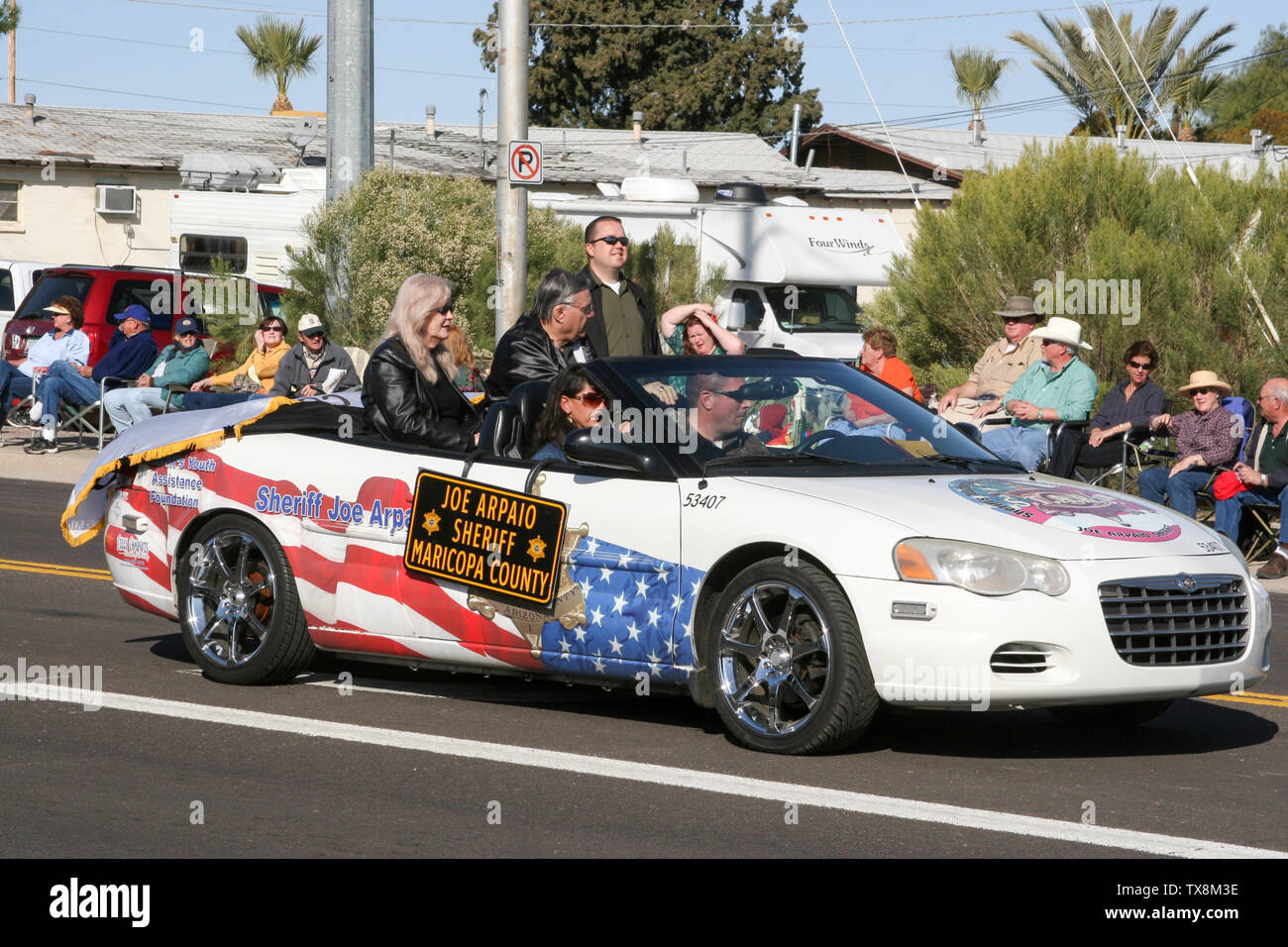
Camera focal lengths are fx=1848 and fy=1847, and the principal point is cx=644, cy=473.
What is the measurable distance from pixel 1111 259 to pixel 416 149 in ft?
101

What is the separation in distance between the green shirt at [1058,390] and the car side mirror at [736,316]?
1172cm

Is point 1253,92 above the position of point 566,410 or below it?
above

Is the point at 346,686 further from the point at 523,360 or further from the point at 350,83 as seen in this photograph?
the point at 350,83

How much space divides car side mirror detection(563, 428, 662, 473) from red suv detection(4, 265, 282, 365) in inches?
651

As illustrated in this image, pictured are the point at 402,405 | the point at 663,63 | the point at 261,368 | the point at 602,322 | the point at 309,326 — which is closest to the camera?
the point at 402,405

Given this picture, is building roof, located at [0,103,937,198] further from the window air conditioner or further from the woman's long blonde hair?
the woman's long blonde hair

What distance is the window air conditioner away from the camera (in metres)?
39.6

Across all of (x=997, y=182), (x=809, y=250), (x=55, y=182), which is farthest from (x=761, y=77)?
(x=997, y=182)

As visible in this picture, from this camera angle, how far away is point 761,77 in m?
65.4

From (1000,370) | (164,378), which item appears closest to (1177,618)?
(1000,370)

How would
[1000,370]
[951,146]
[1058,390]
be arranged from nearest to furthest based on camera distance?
[1058,390] → [1000,370] → [951,146]

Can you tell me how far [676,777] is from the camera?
6.29 metres

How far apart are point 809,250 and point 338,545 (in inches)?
743

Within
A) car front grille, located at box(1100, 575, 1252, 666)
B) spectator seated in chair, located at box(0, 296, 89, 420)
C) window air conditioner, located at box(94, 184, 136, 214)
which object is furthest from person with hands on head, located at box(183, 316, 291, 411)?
window air conditioner, located at box(94, 184, 136, 214)
